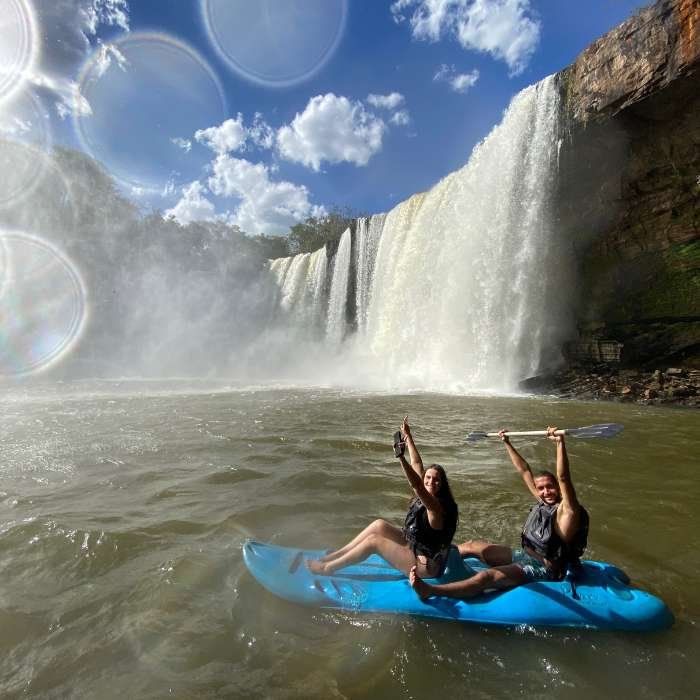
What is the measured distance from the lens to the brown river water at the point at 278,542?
207 cm

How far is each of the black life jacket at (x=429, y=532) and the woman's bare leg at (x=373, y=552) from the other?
4.6 inches

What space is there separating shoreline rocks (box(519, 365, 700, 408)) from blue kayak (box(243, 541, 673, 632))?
970 cm

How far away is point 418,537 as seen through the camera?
2846 mm

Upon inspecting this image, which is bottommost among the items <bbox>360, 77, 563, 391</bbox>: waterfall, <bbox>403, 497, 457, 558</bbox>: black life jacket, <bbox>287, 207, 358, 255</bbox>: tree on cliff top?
<bbox>403, 497, 457, 558</bbox>: black life jacket

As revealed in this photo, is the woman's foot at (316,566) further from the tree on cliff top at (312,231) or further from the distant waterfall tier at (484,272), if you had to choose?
the tree on cliff top at (312,231)

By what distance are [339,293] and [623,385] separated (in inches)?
569

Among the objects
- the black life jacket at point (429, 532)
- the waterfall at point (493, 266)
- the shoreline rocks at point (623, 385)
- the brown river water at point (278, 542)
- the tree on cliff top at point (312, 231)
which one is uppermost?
the tree on cliff top at point (312, 231)

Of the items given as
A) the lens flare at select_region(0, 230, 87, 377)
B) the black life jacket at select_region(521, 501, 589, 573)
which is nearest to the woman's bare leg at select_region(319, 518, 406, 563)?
the black life jacket at select_region(521, 501, 589, 573)

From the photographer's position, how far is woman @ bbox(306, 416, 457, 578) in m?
2.75

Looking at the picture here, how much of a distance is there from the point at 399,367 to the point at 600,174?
9.24m

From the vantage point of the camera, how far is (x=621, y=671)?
2086 millimetres

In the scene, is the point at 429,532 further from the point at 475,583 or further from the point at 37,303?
the point at 37,303

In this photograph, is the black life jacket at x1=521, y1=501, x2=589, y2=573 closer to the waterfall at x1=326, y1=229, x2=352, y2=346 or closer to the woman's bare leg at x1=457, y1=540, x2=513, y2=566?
the woman's bare leg at x1=457, y1=540, x2=513, y2=566

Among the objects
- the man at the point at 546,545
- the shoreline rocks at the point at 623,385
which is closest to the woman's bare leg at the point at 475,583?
the man at the point at 546,545
